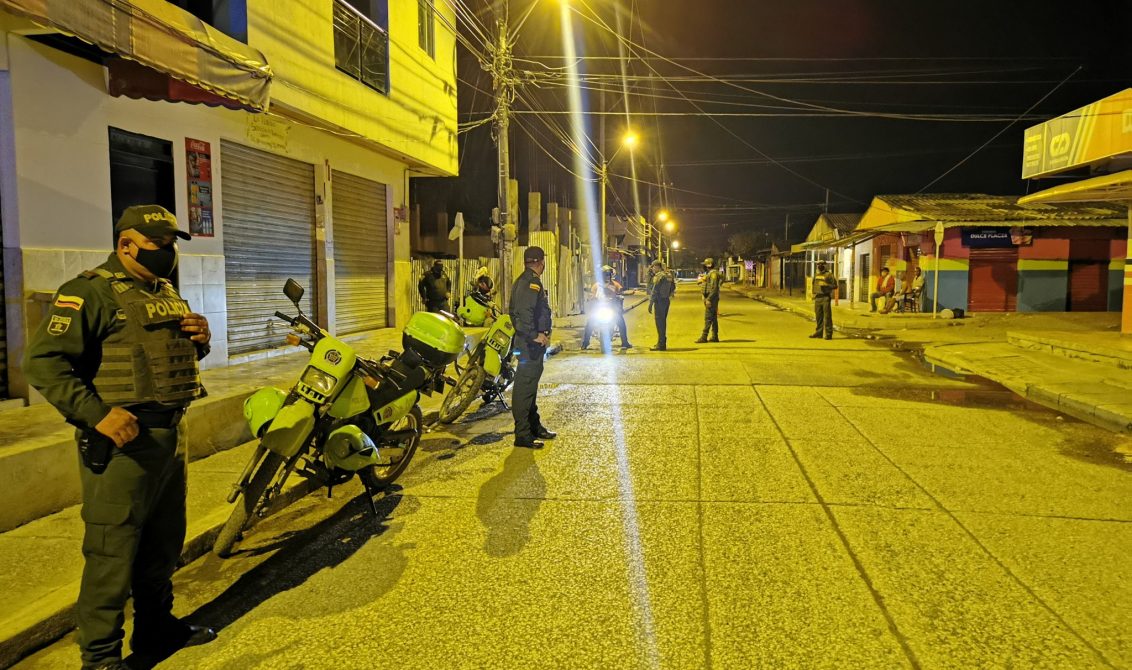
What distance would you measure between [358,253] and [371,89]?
3.01 metres

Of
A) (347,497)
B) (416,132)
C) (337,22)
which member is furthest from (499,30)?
(347,497)

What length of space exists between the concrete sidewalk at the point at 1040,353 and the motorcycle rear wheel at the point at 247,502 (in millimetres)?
8609

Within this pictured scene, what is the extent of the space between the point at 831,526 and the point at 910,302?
22956mm

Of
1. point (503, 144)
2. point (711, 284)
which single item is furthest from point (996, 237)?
point (503, 144)

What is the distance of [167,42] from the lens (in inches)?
242

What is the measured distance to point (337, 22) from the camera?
1173cm

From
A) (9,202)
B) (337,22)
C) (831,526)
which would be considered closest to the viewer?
(831,526)

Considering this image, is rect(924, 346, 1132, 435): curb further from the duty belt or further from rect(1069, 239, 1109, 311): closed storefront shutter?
rect(1069, 239, 1109, 311): closed storefront shutter

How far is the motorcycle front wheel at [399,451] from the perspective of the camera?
5523 millimetres

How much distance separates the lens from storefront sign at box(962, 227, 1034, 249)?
23891mm

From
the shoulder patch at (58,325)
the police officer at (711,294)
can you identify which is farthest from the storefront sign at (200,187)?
the police officer at (711,294)

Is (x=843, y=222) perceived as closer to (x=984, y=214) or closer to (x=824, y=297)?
(x=984, y=214)

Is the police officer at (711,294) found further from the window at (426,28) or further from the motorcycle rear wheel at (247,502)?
the motorcycle rear wheel at (247,502)

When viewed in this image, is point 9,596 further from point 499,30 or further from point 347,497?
point 499,30
